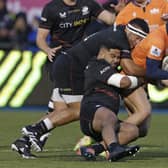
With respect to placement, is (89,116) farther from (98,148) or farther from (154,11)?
(154,11)

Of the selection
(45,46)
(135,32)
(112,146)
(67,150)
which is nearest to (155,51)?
(135,32)

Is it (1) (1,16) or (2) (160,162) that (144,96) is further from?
(1) (1,16)

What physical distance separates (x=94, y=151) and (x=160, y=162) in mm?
731

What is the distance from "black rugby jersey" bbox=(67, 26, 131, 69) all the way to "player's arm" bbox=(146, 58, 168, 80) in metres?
0.28

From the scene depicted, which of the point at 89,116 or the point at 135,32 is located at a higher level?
the point at 135,32

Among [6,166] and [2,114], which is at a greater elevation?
[6,166]

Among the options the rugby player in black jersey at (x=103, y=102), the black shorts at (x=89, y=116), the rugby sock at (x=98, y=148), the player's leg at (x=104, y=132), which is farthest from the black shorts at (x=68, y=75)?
the rugby sock at (x=98, y=148)

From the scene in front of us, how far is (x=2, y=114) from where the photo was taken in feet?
61.1

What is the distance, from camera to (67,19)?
12859mm

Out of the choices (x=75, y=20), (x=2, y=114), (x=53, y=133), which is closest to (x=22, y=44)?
(x=2, y=114)

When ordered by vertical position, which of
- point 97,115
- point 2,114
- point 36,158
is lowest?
point 2,114

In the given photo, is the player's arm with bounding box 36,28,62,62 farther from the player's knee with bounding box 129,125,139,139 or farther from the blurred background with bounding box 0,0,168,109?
the blurred background with bounding box 0,0,168,109

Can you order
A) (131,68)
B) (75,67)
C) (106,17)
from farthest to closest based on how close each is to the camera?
(106,17) < (75,67) < (131,68)

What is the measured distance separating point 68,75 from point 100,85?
42.2 inches
